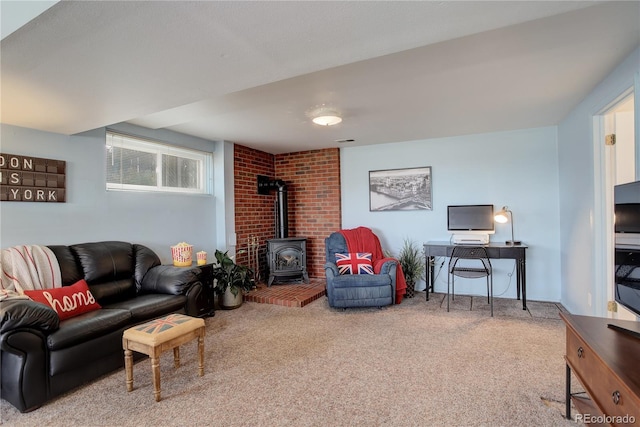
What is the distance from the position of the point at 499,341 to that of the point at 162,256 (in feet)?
12.0

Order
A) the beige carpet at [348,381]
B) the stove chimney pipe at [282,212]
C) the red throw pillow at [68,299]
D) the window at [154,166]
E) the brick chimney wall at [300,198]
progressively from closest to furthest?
the beige carpet at [348,381], the red throw pillow at [68,299], the window at [154,166], the brick chimney wall at [300,198], the stove chimney pipe at [282,212]

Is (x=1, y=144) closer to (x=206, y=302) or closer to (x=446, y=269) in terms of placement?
(x=206, y=302)

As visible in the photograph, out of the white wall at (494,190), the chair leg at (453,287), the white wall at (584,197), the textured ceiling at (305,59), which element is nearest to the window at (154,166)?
the textured ceiling at (305,59)

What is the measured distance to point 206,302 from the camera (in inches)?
140

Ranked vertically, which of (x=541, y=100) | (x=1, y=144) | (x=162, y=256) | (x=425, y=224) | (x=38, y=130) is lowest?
(x=162, y=256)

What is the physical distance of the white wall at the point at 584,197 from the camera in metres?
2.51

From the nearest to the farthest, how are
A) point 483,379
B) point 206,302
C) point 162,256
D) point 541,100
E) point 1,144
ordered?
point 483,379 → point 1,144 → point 541,100 → point 206,302 → point 162,256

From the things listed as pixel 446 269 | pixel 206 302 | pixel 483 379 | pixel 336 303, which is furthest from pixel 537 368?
pixel 206 302

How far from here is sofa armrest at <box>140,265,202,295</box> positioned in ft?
10.1

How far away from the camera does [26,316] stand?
6.32 ft

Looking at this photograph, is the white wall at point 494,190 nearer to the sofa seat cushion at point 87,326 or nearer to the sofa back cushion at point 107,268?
the sofa back cushion at point 107,268

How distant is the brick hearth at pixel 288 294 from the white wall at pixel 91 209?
1013mm

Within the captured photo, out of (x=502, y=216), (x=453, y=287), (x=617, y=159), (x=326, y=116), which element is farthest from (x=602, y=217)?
(x=326, y=116)

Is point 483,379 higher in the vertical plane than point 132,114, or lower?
lower
